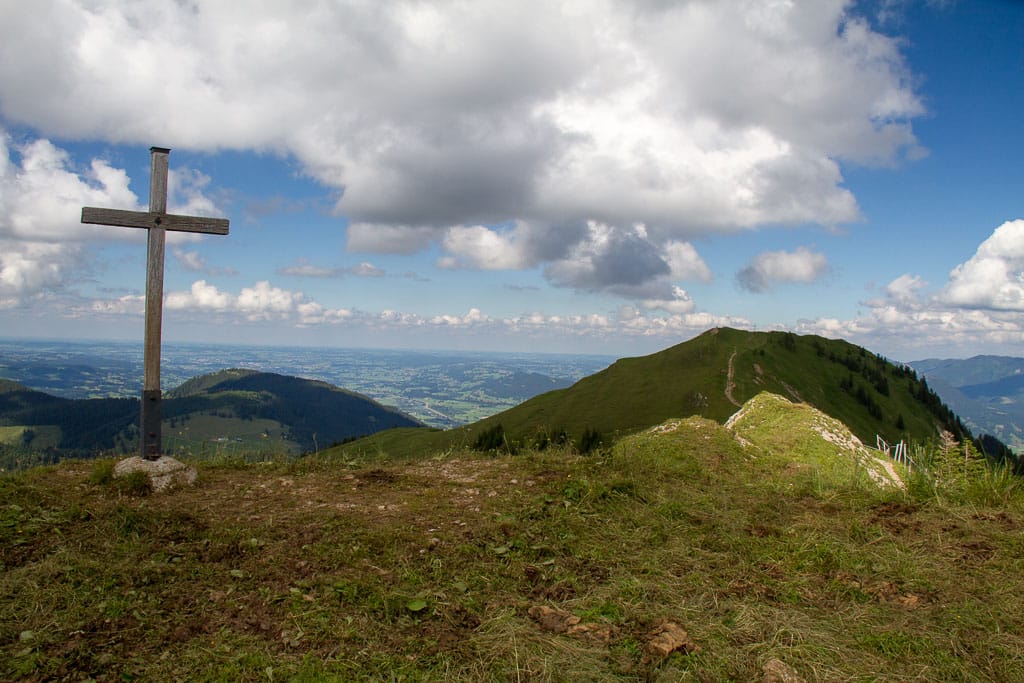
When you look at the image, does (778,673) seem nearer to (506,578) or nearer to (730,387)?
(506,578)

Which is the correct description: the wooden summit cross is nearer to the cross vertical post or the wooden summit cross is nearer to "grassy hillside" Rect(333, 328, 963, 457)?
the cross vertical post

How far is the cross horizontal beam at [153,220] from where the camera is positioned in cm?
1018

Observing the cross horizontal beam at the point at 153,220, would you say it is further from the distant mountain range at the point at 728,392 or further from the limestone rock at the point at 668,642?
the distant mountain range at the point at 728,392

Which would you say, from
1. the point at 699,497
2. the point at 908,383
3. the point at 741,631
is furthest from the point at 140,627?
the point at 908,383

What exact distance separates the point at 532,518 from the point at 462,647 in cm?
333

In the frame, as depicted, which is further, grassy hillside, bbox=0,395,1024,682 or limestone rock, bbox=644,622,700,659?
limestone rock, bbox=644,622,700,659

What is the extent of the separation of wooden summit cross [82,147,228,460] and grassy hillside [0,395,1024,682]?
1.34 m

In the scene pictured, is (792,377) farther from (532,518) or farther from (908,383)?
(532,518)

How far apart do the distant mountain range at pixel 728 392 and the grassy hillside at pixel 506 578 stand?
8611 cm

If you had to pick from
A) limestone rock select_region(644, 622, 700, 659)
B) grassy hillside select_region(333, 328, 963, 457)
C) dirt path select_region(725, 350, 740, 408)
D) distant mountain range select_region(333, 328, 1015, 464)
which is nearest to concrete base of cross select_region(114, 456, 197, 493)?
limestone rock select_region(644, 622, 700, 659)

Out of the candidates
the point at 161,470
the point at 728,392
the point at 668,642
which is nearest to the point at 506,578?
the point at 668,642

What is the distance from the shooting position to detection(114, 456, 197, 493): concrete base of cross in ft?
29.9

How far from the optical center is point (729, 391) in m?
110

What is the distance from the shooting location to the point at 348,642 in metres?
5.18
